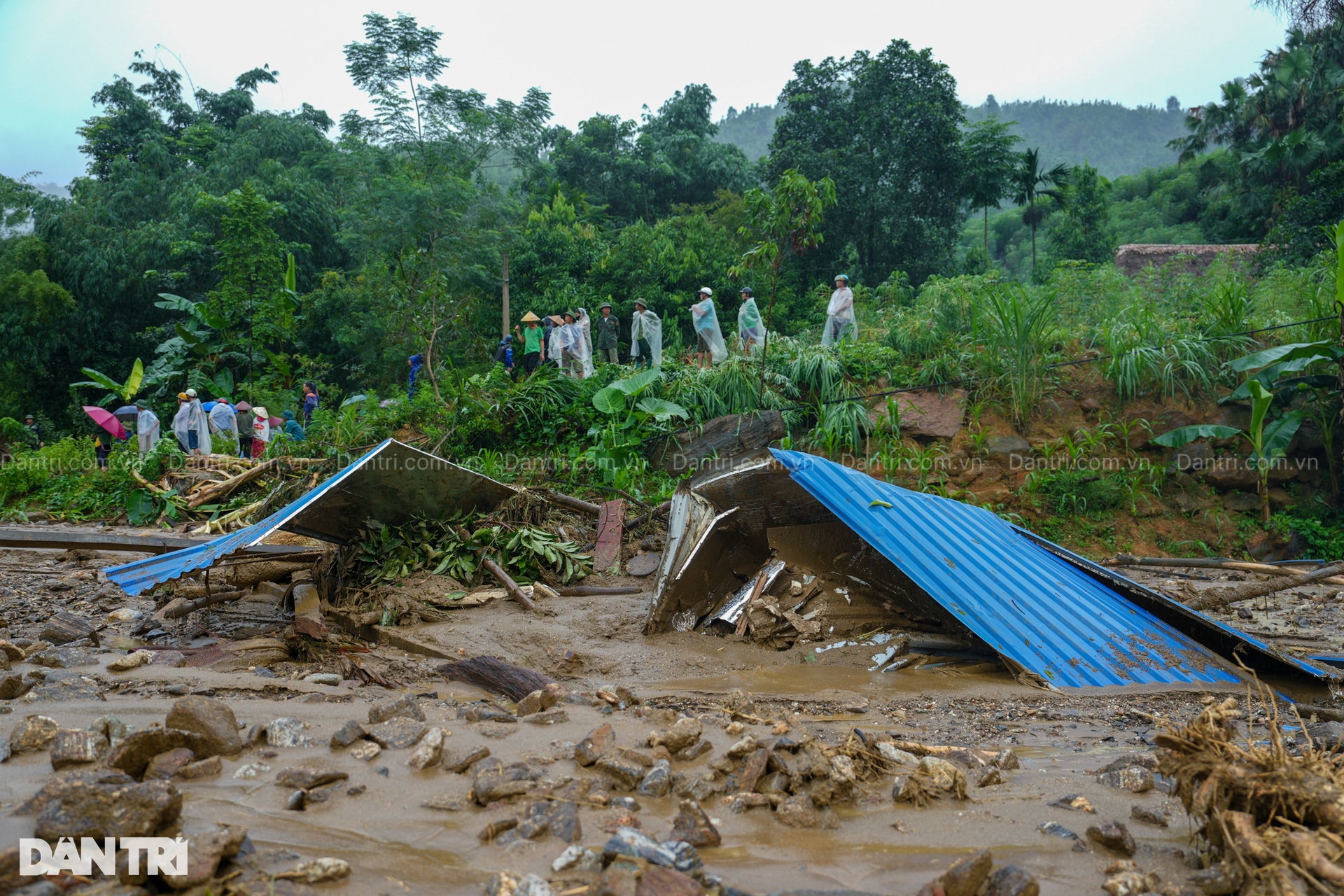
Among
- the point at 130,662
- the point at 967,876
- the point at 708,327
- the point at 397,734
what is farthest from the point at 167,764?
the point at 708,327

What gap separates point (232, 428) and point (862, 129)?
1840cm

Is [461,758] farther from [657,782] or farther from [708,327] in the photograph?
[708,327]

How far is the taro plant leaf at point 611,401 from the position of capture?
10.8 m

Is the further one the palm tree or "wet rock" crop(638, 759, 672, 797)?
the palm tree

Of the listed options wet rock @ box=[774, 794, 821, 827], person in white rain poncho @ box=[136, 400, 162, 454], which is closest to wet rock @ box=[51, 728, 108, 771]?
wet rock @ box=[774, 794, 821, 827]

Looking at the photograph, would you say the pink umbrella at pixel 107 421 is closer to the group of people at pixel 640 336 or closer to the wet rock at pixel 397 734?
the group of people at pixel 640 336

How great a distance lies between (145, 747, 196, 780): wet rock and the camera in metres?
2.36

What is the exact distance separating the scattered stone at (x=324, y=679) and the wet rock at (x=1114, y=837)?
3.27 m

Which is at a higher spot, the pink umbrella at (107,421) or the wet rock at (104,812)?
the pink umbrella at (107,421)

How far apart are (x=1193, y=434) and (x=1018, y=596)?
6.83 meters

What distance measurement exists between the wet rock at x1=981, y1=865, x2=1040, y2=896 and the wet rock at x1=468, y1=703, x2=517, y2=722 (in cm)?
180

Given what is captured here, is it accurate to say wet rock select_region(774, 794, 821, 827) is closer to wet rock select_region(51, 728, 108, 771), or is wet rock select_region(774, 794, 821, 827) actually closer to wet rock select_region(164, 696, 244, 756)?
wet rock select_region(164, 696, 244, 756)

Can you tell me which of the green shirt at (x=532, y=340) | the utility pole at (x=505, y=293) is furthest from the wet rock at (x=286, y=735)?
the utility pole at (x=505, y=293)

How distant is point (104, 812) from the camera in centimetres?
191
